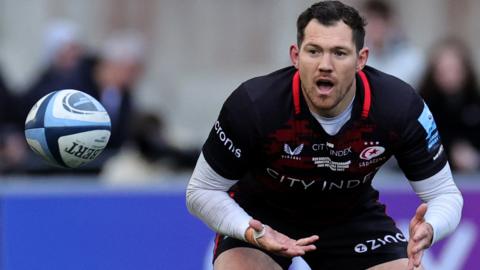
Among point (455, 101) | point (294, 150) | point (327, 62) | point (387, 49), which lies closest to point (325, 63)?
point (327, 62)

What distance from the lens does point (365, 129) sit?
7453mm

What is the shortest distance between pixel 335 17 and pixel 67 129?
158 cm

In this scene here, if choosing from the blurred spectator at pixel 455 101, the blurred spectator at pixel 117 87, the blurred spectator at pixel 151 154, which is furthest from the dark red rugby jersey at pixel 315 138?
the blurred spectator at pixel 151 154

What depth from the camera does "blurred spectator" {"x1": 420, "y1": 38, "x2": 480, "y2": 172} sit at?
11258 millimetres

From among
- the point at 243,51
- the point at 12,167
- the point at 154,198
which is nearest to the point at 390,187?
the point at 154,198

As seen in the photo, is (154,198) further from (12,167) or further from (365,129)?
(365,129)

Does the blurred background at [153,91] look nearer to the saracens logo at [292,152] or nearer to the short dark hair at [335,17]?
the saracens logo at [292,152]

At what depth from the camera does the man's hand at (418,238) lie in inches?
A: 279

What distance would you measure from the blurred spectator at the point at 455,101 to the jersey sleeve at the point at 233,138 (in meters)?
4.01

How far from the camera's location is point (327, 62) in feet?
23.8

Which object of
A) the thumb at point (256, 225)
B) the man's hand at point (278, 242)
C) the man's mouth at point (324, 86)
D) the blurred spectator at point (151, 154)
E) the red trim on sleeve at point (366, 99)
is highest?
the man's mouth at point (324, 86)

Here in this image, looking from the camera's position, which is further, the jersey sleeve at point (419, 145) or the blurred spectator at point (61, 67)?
the blurred spectator at point (61, 67)

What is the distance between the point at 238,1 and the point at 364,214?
25.0ft

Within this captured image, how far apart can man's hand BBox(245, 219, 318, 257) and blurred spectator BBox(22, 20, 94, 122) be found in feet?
17.0
